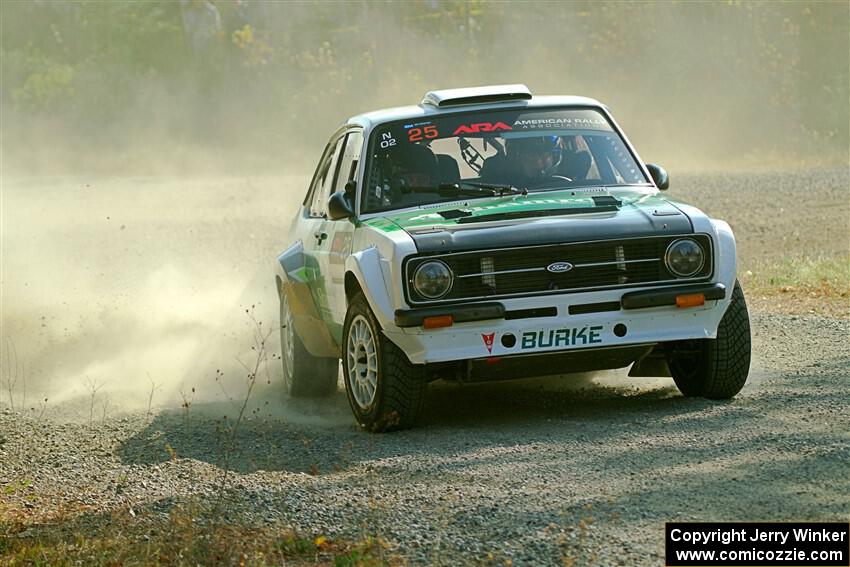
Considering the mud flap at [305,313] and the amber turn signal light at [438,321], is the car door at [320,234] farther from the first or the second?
the amber turn signal light at [438,321]

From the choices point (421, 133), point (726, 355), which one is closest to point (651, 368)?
point (726, 355)

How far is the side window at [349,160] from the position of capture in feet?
30.9

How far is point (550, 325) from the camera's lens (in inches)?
301

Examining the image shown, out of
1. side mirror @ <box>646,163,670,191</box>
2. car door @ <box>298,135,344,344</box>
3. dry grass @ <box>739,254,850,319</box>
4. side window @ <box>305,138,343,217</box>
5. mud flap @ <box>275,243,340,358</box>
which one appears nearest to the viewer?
side mirror @ <box>646,163,670,191</box>

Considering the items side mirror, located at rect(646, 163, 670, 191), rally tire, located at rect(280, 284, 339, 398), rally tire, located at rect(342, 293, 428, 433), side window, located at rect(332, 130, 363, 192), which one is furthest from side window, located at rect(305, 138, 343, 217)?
side mirror, located at rect(646, 163, 670, 191)

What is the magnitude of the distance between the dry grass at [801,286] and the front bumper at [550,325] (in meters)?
4.71

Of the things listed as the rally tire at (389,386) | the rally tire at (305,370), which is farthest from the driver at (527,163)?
the rally tire at (305,370)

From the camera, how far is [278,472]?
7.12 meters

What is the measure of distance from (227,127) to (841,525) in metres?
36.0

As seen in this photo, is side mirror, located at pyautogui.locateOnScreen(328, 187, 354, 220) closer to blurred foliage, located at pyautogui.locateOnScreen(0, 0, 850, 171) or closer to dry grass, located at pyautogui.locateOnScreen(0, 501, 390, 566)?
dry grass, located at pyautogui.locateOnScreen(0, 501, 390, 566)

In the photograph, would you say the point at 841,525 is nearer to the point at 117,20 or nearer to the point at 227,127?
the point at 227,127

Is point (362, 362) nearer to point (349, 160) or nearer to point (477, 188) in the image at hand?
point (477, 188)

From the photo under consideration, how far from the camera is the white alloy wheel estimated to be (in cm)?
804

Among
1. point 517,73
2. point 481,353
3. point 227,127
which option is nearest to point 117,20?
point 227,127
